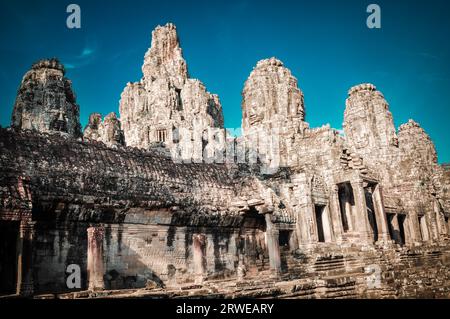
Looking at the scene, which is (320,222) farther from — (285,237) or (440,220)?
(440,220)

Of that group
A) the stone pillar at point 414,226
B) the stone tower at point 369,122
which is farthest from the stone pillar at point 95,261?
the stone tower at point 369,122

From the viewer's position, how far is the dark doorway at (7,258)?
11.5 m

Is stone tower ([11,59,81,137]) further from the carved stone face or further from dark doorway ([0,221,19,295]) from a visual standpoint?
the carved stone face

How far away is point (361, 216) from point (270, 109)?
41.6 ft

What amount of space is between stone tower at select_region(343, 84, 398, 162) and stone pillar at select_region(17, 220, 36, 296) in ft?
112

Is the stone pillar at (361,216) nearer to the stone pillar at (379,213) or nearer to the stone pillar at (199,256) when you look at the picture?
the stone pillar at (379,213)

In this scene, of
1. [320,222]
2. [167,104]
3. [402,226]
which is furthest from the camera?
[167,104]

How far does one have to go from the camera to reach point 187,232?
680 inches

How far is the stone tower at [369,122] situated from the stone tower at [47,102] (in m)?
27.4

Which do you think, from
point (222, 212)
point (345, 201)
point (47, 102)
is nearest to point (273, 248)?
point (222, 212)

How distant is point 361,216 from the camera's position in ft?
72.4
